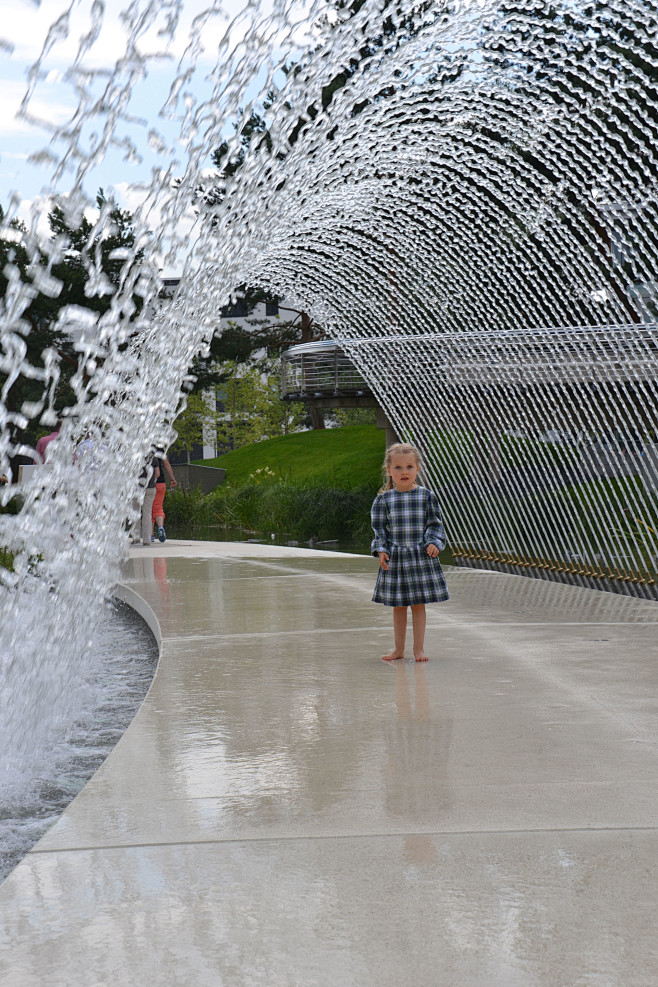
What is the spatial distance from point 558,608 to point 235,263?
356 cm

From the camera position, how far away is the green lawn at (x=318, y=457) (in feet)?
93.8

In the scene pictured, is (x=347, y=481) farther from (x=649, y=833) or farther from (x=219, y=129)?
(x=649, y=833)

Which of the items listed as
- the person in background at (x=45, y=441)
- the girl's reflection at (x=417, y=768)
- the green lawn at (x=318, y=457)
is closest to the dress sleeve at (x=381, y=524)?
the girl's reflection at (x=417, y=768)

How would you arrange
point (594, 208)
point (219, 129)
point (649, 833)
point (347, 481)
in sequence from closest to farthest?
point (649, 833), point (219, 129), point (594, 208), point (347, 481)

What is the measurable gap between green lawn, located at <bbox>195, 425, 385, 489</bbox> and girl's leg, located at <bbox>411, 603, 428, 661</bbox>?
19480 millimetres

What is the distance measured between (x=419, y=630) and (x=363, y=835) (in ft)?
9.67

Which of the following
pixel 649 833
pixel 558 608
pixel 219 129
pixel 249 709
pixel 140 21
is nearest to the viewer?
pixel 649 833

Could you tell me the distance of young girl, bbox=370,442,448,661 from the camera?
5926 millimetres

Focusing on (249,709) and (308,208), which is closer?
(249,709)

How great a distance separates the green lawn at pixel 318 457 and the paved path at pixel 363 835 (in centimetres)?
2050

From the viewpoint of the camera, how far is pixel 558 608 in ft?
26.1

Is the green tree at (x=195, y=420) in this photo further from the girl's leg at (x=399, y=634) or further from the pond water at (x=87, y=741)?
the girl's leg at (x=399, y=634)

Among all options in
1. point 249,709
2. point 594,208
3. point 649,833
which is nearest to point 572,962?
point 649,833

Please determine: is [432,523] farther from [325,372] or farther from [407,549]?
[325,372]
